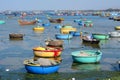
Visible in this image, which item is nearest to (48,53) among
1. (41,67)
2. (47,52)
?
(47,52)

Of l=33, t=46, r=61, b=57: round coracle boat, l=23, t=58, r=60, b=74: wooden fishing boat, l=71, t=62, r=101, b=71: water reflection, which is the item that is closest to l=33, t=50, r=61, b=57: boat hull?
l=33, t=46, r=61, b=57: round coracle boat

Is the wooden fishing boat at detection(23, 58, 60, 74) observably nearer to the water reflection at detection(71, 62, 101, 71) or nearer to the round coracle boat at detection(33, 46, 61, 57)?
the water reflection at detection(71, 62, 101, 71)

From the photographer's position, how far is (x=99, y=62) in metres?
29.4

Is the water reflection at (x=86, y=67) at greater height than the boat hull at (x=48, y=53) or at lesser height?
lesser

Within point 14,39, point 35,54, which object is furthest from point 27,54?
point 14,39

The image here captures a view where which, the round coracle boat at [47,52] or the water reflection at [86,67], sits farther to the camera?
the round coracle boat at [47,52]

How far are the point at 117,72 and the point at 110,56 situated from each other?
859 centimetres

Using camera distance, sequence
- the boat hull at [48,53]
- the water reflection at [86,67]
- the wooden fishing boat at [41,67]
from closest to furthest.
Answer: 1. the wooden fishing boat at [41,67]
2. the water reflection at [86,67]
3. the boat hull at [48,53]

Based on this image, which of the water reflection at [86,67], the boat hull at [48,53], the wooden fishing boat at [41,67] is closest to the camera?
the wooden fishing boat at [41,67]

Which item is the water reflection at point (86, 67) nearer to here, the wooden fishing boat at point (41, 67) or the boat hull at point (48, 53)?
the boat hull at point (48, 53)

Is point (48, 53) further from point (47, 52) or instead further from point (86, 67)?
point (86, 67)

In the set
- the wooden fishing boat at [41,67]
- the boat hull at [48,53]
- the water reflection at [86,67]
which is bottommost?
the water reflection at [86,67]

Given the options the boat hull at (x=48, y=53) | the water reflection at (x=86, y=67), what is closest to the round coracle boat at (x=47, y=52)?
the boat hull at (x=48, y=53)

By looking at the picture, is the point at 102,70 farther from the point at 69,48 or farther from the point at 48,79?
the point at 69,48
